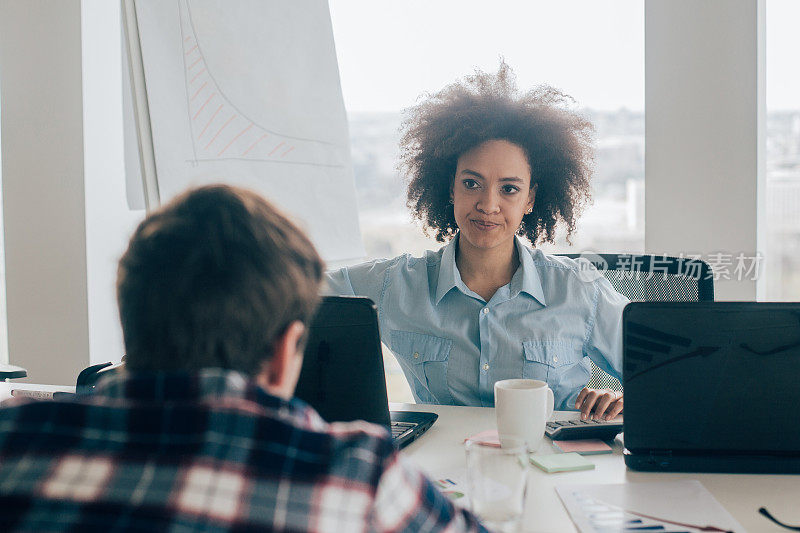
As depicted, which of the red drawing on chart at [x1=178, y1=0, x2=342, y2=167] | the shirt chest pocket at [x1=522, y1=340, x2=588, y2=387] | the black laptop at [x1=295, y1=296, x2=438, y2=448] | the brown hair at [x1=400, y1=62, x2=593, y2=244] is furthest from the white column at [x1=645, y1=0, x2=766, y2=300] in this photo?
the black laptop at [x1=295, y1=296, x2=438, y2=448]

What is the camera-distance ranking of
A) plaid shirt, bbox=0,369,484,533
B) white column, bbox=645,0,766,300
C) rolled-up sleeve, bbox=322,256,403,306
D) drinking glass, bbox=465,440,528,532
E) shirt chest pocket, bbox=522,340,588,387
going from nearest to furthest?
plaid shirt, bbox=0,369,484,533 < drinking glass, bbox=465,440,528,532 < shirt chest pocket, bbox=522,340,588,387 < rolled-up sleeve, bbox=322,256,403,306 < white column, bbox=645,0,766,300

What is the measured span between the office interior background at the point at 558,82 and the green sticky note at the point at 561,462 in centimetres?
100

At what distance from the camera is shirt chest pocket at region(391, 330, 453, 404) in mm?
1562

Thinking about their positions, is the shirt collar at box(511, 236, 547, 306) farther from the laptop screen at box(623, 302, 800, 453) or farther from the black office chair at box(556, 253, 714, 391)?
the laptop screen at box(623, 302, 800, 453)

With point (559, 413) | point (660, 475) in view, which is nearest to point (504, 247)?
point (559, 413)

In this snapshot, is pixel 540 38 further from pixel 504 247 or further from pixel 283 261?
pixel 283 261

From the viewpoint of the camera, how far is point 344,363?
3.45 feet

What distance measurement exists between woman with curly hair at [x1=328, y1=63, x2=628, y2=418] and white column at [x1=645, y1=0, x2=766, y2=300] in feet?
1.37

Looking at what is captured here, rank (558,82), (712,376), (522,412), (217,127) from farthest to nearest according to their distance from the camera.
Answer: (558,82) → (217,127) → (522,412) → (712,376)

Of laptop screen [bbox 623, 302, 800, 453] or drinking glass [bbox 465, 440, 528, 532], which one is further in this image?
laptop screen [bbox 623, 302, 800, 453]

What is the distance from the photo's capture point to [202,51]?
1.84 m

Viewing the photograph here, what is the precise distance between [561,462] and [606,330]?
1.89 ft

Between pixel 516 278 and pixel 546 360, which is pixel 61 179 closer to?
pixel 516 278

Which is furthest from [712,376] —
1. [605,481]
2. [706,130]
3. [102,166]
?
[102,166]
